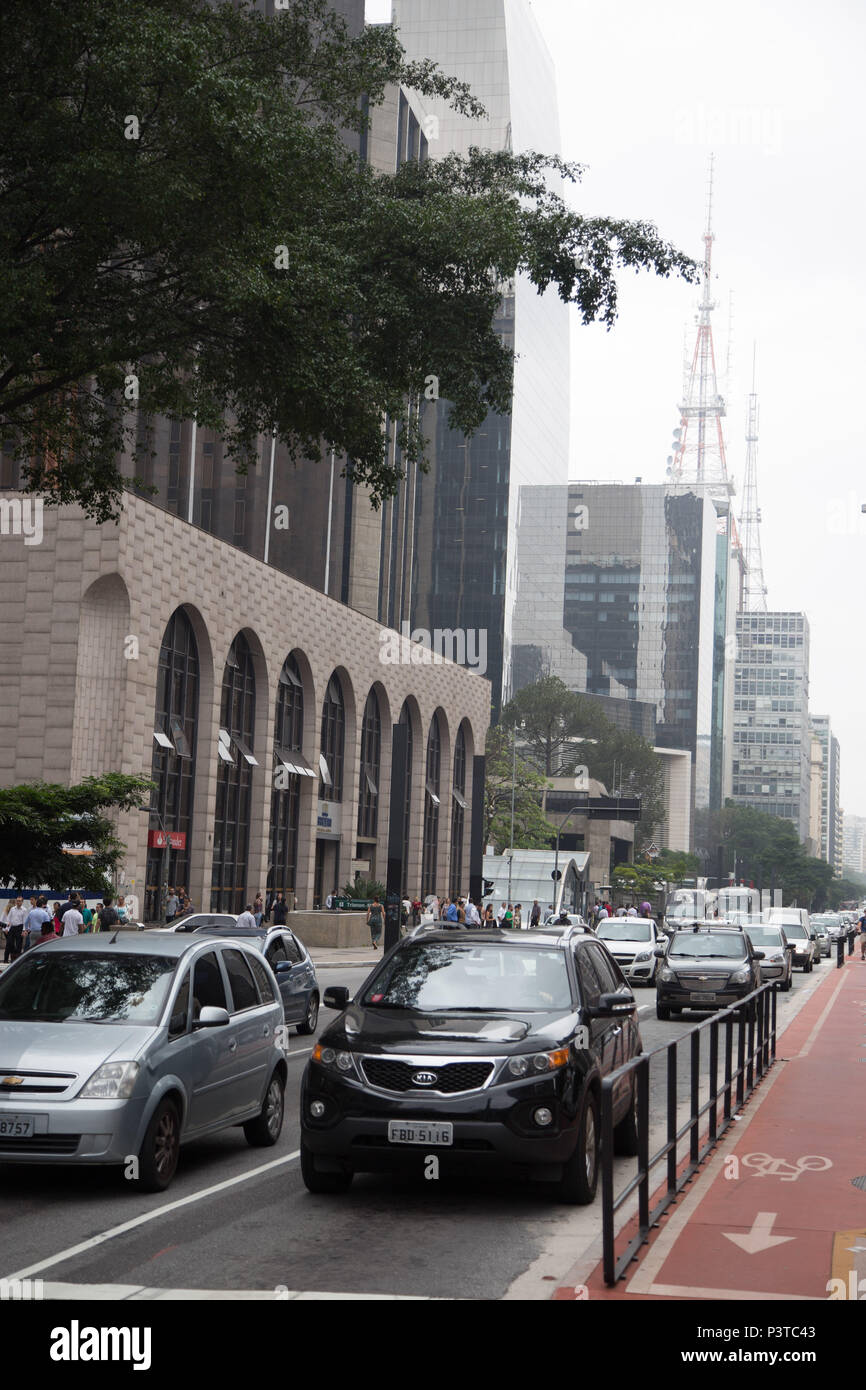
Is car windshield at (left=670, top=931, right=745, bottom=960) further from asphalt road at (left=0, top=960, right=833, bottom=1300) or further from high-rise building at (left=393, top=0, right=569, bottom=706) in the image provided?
high-rise building at (left=393, top=0, right=569, bottom=706)

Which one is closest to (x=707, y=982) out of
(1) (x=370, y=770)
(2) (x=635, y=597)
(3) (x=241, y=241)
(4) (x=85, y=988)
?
(3) (x=241, y=241)

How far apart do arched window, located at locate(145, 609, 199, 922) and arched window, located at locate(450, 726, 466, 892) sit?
108 feet

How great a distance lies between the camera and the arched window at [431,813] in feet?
251

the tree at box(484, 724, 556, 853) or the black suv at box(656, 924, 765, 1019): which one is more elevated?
the tree at box(484, 724, 556, 853)

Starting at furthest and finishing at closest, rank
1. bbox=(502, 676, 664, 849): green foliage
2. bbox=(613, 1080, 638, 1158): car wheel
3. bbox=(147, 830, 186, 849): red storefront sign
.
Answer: bbox=(502, 676, 664, 849): green foliage
bbox=(147, 830, 186, 849): red storefront sign
bbox=(613, 1080, 638, 1158): car wheel

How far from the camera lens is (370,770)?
2692 inches

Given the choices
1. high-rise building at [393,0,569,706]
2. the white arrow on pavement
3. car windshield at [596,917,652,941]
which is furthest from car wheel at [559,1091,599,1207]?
high-rise building at [393,0,569,706]

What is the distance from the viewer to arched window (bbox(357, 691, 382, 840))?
67438 millimetres

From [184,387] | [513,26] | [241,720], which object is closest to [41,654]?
[241,720]

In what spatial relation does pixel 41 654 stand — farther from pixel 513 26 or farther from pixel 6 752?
pixel 513 26

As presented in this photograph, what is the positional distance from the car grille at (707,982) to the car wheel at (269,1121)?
1413 cm

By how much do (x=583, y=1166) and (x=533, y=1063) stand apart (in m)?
0.81
